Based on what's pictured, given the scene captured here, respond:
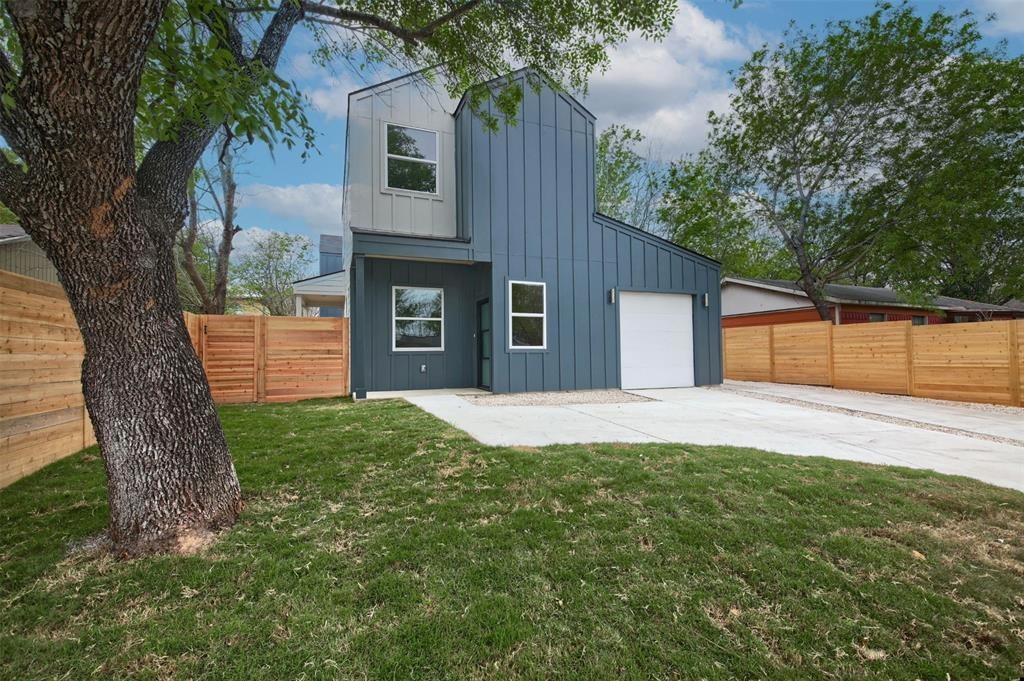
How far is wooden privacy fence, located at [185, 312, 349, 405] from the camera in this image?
8.04 meters

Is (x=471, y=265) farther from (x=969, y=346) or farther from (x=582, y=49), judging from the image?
(x=969, y=346)

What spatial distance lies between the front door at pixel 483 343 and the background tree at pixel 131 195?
245 inches

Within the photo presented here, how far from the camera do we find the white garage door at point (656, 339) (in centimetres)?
972

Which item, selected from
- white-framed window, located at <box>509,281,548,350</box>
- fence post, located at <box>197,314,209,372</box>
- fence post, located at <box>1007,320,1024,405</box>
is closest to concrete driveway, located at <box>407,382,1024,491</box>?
fence post, located at <box>1007,320,1024,405</box>

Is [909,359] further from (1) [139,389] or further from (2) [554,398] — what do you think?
(1) [139,389]

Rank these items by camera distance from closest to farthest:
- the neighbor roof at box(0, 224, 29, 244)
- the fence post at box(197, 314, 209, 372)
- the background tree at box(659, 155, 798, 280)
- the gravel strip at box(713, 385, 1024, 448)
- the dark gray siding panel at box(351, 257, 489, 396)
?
the gravel strip at box(713, 385, 1024, 448) < the fence post at box(197, 314, 209, 372) < the dark gray siding panel at box(351, 257, 489, 396) < the neighbor roof at box(0, 224, 29, 244) < the background tree at box(659, 155, 798, 280)

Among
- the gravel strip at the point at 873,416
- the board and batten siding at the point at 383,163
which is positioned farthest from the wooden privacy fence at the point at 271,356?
the gravel strip at the point at 873,416

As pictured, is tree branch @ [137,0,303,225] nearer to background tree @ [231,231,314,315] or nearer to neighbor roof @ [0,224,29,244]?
neighbor roof @ [0,224,29,244]

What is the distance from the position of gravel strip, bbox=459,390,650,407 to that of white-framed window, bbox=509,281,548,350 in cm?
100

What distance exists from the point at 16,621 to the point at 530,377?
7420 millimetres

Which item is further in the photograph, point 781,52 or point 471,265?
point 781,52

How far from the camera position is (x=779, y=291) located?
685 inches

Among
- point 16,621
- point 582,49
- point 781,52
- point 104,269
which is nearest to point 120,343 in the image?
point 104,269

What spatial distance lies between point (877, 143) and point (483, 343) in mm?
14000
